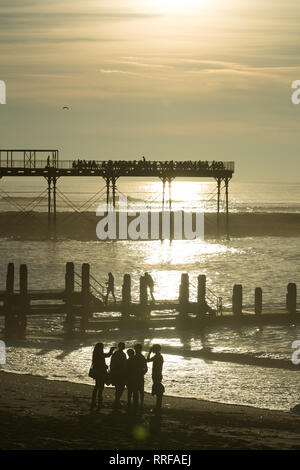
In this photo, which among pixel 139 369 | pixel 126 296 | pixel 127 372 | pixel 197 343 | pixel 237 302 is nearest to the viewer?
pixel 139 369

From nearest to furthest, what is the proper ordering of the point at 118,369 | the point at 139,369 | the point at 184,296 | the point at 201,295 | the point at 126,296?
the point at 139,369 → the point at 118,369 → the point at 126,296 → the point at 184,296 → the point at 201,295

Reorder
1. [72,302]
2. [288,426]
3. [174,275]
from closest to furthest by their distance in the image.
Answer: [288,426] < [72,302] < [174,275]

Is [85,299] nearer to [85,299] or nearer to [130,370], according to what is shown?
[85,299]

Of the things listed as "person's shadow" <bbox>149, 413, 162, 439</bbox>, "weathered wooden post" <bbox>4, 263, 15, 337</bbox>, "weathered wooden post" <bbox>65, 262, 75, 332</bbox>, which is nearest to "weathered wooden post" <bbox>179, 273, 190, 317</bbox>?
"weathered wooden post" <bbox>65, 262, 75, 332</bbox>

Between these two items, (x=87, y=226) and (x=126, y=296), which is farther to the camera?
(x=87, y=226)

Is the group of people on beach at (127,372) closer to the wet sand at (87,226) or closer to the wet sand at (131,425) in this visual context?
the wet sand at (131,425)

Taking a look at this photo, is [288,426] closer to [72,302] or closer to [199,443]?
[199,443]

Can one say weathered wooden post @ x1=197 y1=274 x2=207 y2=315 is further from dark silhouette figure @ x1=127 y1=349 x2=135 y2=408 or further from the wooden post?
dark silhouette figure @ x1=127 y1=349 x2=135 y2=408

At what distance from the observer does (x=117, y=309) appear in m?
36.6

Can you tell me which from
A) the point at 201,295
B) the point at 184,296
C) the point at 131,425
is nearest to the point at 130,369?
the point at 131,425

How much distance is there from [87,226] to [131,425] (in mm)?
77489

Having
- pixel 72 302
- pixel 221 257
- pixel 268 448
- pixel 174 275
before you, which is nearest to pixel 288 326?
pixel 72 302

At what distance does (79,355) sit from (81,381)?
4706 mm
